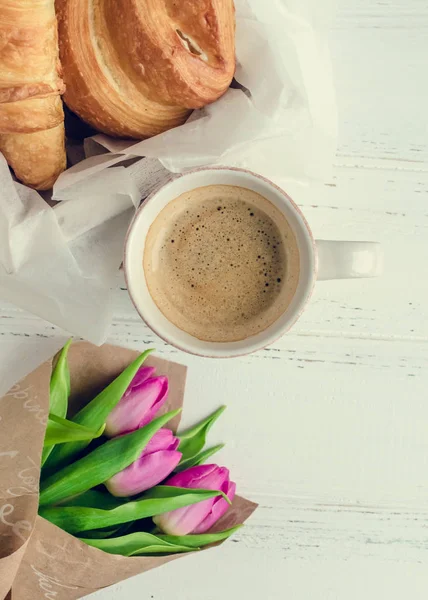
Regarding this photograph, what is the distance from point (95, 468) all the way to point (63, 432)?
0.06 metres

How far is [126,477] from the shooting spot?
89 centimetres

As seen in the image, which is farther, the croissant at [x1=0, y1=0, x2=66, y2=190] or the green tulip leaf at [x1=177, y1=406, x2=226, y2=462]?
the green tulip leaf at [x1=177, y1=406, x2=226, y2=462]

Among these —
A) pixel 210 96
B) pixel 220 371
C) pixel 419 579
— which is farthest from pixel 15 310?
pixel 419 579

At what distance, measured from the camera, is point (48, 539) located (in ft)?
2.70

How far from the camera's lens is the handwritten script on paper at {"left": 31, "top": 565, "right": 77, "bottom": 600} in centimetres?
85

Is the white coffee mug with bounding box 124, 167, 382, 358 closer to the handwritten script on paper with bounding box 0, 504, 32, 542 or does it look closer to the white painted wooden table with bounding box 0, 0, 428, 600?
the white painted wooden table with bounding box 0, 0, 428, 600

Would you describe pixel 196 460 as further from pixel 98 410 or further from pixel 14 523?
pixel 14 523

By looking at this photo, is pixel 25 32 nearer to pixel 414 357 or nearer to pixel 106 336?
pixel 106 336

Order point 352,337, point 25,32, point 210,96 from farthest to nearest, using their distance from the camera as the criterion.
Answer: point 352,337 < point 210,96 < point 25,32

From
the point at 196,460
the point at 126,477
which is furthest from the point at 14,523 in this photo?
the point at 196,460

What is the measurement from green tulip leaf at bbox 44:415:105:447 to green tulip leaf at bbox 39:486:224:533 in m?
0.09

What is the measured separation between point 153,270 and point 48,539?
1.11ft

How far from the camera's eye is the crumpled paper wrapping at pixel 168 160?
2.49ft

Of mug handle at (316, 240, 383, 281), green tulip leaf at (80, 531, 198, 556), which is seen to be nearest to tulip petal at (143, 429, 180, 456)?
green tulip leaf at (80, 531, 198, 556)
